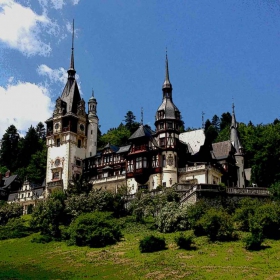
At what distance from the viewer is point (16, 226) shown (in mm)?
59562

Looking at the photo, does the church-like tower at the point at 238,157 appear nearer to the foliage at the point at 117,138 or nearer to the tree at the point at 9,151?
the foliage at the point at 117,138

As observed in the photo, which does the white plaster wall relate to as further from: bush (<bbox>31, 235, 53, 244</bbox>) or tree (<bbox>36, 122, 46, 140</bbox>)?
tree (<bbox>36, 122, 46, 140</bbox>)

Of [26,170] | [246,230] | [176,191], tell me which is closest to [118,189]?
[176,191]

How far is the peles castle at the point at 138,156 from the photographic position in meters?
67.9

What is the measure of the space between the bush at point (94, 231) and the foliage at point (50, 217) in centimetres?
510

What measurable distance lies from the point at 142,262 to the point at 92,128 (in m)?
46.6

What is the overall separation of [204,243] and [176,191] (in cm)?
A: 1504

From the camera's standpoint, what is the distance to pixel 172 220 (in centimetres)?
4962

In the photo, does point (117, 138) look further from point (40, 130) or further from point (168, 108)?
point (168, 108)

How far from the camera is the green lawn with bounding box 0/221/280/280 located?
34.5 metres

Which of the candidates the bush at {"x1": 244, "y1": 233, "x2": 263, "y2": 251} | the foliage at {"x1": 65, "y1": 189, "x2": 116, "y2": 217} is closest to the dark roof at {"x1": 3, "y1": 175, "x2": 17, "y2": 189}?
the foliage at {"x1": 65, "y1": 189, "x2": 116, "y2": 217}

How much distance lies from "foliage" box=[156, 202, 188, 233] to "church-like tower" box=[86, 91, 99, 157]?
3271 cm

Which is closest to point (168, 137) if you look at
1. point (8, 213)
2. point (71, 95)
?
point (71, 95)

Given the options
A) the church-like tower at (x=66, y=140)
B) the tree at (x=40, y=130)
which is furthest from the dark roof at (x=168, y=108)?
the tree at (x=40, y=130)
